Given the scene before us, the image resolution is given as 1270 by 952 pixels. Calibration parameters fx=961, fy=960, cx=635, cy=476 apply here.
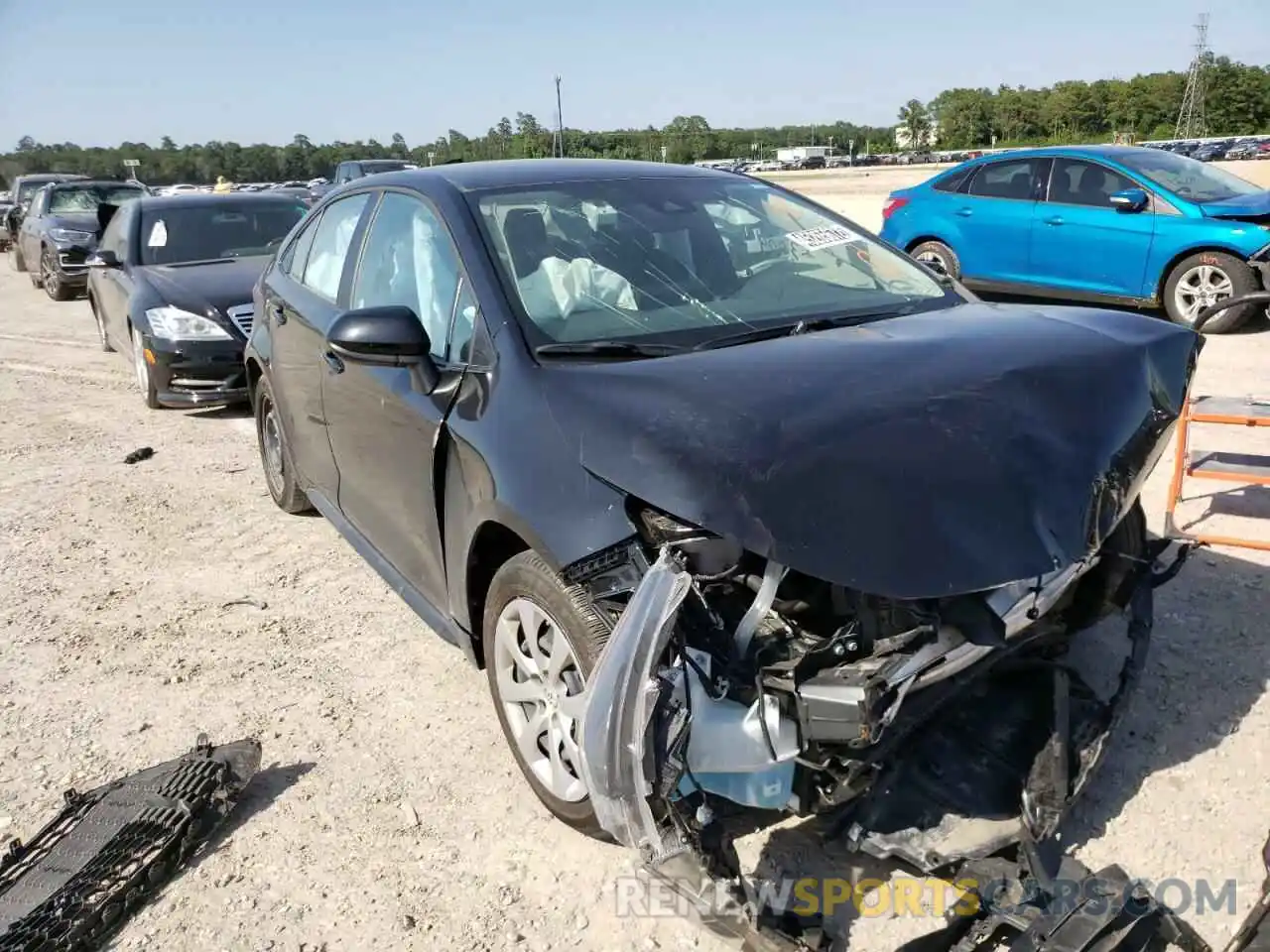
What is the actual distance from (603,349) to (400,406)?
80 centimetres

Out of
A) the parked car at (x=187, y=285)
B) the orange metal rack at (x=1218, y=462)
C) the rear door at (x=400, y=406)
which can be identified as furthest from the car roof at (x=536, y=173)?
the parked car at (x=187, y=285)

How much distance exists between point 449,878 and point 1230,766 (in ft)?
7.37

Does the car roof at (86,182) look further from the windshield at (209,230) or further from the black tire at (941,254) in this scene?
the black tire at (941,254)

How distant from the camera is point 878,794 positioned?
2.37 meters

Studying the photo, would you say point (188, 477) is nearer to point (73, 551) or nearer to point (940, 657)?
point (73, 551)

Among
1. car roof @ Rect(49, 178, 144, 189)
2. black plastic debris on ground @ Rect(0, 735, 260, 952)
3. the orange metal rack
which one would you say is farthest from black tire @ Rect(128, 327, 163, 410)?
car roof @ Rect(49, 178, 144, 189)

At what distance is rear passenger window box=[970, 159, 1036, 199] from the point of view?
29.1 ft

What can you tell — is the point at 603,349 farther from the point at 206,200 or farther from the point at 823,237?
the point at 206,200

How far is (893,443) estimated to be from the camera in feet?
6.86

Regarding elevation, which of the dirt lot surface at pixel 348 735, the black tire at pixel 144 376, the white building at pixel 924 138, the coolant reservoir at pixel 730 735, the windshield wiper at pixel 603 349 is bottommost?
the dirt lot surface at pixel 348 735

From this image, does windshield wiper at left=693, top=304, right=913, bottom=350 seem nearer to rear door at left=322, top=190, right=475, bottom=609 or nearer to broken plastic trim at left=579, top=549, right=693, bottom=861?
rear door at left=322, top=190, right=475, bottom=609

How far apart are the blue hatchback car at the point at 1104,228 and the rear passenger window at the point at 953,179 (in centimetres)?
1

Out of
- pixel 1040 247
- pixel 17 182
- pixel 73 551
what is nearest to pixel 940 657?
pixel 73 551

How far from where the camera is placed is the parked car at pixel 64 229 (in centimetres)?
1425
